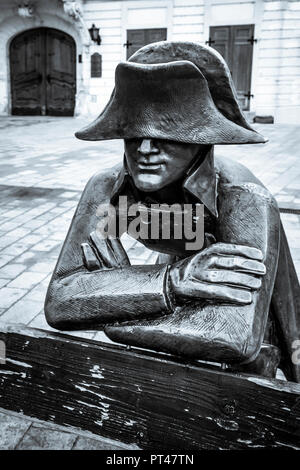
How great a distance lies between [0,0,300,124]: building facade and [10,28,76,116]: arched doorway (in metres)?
0.03

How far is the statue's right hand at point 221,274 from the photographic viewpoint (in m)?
1.42

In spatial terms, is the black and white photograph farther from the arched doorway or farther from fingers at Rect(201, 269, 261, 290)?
the arched doorway

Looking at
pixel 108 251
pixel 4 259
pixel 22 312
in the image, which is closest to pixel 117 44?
pixel 4 259

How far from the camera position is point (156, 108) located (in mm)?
1434

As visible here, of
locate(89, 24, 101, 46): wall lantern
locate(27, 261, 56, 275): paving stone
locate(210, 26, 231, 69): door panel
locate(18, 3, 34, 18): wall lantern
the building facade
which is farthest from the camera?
locate(18, 3, 34, 18): wall lantern

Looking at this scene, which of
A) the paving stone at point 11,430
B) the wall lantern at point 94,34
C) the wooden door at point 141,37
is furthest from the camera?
the wall lantern at point 94,34

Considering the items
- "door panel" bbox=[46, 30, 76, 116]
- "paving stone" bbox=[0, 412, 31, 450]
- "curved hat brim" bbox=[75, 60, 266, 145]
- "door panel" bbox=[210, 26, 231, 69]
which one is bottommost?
"paving stone" bbox=[0, 412, 31, 450]

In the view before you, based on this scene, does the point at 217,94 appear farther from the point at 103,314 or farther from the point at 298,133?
the point at 298,133

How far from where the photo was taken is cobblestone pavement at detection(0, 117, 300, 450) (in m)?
1.72

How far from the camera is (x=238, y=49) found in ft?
47.0

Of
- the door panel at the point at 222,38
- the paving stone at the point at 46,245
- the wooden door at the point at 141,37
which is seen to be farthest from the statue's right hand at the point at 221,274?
the wooden door at the point at 141,37

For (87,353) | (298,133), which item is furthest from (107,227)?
(298,133)

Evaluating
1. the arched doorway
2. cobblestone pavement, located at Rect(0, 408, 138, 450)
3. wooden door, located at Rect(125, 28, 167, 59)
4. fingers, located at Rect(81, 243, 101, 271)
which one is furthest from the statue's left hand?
the arched doorway

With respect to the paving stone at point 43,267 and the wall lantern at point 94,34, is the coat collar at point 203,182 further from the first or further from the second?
the wall lantern at point 94,34
